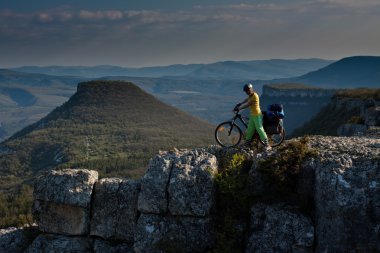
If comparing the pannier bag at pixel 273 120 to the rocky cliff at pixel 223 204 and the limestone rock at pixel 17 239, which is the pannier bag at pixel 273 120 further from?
the limestone rock at pixel 17 239

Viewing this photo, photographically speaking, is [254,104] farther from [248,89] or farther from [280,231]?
[280,231]

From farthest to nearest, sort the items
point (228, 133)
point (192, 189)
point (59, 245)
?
1. point (228, 133)
2. point (59, 245)
3. point (192, 189)

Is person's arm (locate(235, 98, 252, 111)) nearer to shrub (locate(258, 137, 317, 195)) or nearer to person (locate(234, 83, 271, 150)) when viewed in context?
person (locate(234, 83, 271, 150))

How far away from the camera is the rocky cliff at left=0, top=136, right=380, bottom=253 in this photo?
15484 mm

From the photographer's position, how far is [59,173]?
1950 centimetres

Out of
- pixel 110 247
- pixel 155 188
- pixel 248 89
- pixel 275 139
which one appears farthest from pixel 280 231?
pixel 110 247

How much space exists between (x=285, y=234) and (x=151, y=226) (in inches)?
Answer: 220

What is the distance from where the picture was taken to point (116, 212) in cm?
1881

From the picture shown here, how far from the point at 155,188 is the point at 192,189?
162 cm

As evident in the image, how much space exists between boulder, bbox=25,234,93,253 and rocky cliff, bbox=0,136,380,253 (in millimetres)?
47

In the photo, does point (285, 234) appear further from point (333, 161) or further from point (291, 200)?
point (333, 161)

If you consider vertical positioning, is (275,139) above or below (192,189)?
above

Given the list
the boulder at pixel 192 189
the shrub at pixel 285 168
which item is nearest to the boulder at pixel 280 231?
the shrub at pixel 285 168

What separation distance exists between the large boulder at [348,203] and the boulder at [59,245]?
Answer: 10385 mm
